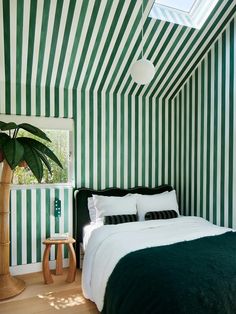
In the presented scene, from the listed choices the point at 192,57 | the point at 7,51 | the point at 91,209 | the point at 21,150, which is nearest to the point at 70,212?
the point at 91,209

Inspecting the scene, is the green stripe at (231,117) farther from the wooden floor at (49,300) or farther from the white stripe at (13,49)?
the white stripe at (13,49)

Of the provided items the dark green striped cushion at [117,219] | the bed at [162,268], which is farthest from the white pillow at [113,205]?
the bed at [162,268]

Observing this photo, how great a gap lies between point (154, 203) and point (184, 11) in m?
2.29

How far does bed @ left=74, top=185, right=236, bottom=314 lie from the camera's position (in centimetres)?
145

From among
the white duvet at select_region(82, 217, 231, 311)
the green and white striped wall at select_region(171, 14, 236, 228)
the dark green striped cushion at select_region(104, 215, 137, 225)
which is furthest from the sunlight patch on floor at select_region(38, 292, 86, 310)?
the green and white striped wall at select_region(171, 14, 236, 228)

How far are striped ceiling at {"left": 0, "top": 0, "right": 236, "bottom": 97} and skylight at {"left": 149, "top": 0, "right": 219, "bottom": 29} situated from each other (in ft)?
0.21

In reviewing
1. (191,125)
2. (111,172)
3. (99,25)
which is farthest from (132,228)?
(99,25)

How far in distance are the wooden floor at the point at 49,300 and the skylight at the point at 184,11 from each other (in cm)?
298

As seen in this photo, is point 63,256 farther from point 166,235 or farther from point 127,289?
point 127,289

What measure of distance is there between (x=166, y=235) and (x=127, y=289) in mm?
773

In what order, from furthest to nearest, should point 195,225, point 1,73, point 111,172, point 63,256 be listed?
1. point 111,172
2. point 63,256
3. point 1,73
4. point 195,225

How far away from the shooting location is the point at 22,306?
238cm

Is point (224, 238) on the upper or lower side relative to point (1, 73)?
lower

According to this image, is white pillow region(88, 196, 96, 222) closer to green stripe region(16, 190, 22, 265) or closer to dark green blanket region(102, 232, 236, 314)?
green stripe region(16, 190, 22, 265)
